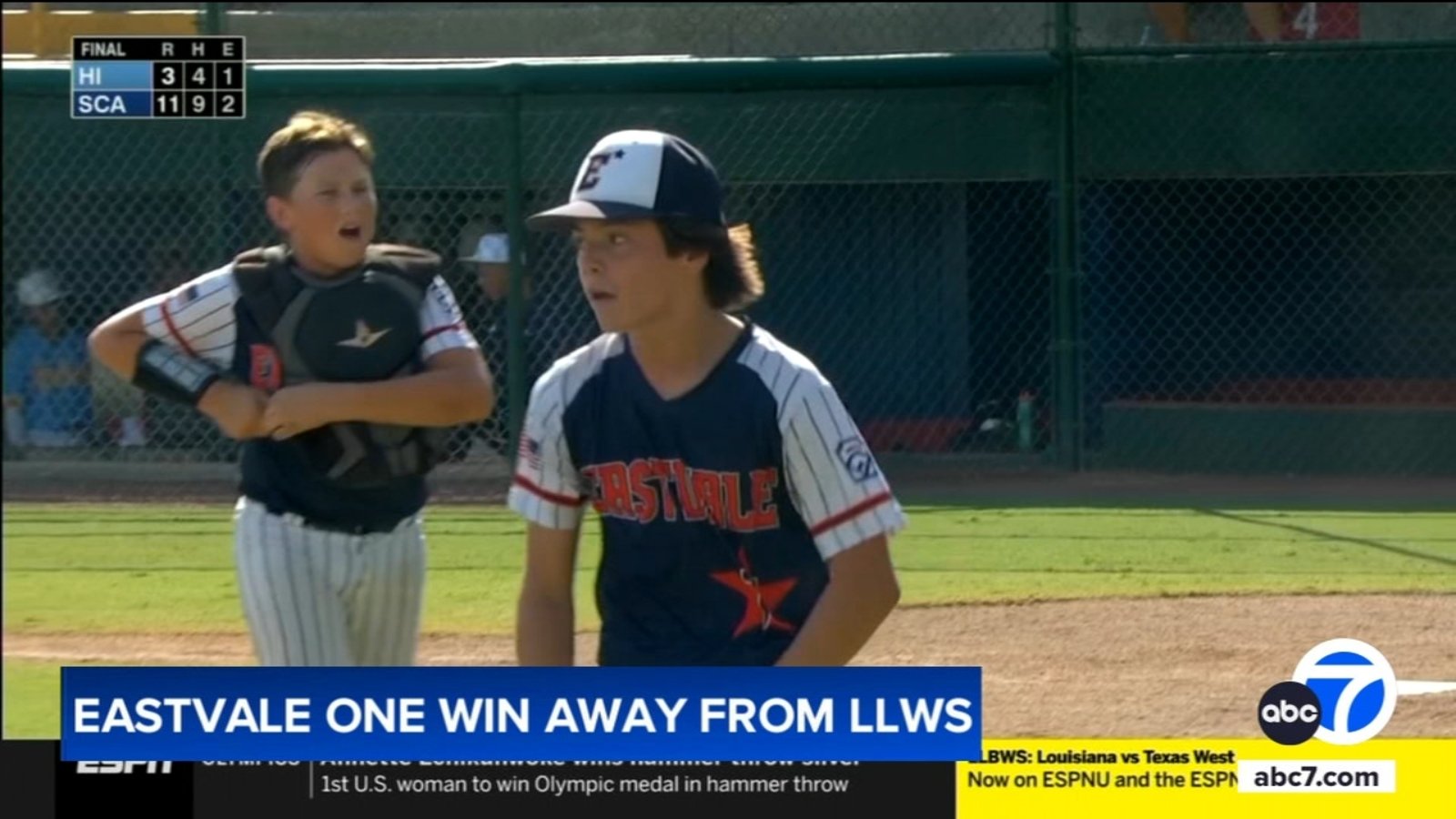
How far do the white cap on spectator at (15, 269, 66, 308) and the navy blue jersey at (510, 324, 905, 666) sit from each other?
16.0 feet

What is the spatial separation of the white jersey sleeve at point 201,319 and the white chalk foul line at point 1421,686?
3.02 meters

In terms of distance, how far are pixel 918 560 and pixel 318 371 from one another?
3.79 metres

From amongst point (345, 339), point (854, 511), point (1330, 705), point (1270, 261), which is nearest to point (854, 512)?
point (854, 511)

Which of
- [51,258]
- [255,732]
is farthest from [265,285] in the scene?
[51,258]

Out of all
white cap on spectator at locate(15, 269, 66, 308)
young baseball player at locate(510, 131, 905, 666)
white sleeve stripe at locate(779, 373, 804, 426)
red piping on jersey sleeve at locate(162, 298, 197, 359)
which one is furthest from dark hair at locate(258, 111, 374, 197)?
white cap on spectator at locate(15, 269, 66, 308)

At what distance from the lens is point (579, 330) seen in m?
7.21

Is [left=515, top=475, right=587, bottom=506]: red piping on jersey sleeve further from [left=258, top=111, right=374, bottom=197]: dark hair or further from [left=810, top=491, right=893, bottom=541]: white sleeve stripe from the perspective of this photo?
[left=258, top=111, right=374, bottom=197]: dark hair

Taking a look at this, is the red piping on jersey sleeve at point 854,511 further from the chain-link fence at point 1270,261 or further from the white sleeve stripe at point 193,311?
the chain-link fence at point 1270,261

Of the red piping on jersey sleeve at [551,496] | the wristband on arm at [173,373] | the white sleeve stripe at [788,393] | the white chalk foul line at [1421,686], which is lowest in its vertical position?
the white chalk foul line at [1421,686]

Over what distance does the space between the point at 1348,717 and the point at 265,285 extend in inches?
96.8

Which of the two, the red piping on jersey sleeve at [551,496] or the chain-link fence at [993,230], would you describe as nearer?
the red piping on jersey sleeve at [551,496]

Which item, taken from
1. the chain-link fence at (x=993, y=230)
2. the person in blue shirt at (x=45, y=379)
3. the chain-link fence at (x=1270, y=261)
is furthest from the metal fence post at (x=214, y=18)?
the chain-link fence at (x=1270, y=261)
